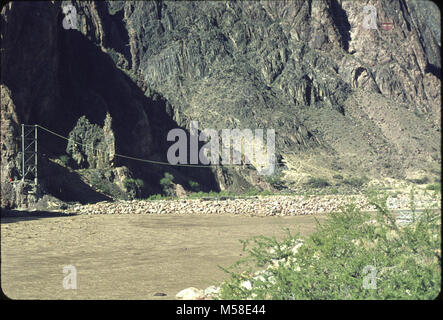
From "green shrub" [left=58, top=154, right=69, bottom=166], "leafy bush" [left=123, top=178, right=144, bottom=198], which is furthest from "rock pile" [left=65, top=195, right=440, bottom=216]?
"green shrub" [left=58, top=154, right=69, bottom=166]

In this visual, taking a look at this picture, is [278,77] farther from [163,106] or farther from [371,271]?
[371,271]

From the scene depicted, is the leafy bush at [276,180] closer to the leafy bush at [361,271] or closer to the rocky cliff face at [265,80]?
the rocky cliff face at [265,80]

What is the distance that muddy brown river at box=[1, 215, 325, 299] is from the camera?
13.6 m

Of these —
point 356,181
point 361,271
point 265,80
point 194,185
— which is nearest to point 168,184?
point 194,185

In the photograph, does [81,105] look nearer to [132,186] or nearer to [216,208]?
[132,186]

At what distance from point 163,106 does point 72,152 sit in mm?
24527

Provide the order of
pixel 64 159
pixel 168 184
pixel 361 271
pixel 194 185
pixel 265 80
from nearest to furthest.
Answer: pixel 361 271, pixel 64 159, pixel 168 184, pixel 194 185, pixel 265 80

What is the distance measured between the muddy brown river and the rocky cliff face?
28.3 meters

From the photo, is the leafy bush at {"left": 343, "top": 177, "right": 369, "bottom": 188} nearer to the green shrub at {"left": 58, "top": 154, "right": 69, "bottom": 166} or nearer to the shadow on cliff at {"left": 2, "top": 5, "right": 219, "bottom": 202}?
the shadow on cliff at {"left": 2, "top": 5, "right": 219, "bottom": 202}

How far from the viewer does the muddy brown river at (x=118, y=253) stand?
13.6 meters

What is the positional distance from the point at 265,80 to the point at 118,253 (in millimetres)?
92325

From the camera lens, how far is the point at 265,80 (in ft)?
359

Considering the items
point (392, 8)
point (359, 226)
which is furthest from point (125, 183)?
point (392, 8)

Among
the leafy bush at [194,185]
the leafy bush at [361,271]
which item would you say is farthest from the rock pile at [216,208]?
the leafy bush at [361,271]
